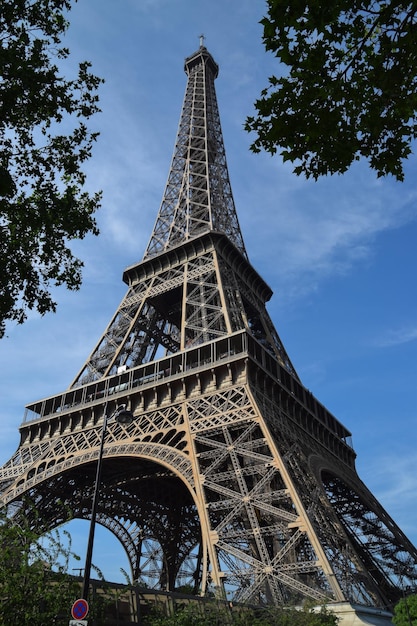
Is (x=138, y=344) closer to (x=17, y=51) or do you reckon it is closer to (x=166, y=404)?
(x=166, y=404)

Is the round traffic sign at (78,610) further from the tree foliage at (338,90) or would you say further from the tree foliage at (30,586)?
the tree foliage at (338,90)

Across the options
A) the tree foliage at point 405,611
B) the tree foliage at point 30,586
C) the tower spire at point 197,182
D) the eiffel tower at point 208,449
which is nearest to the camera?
the tree foliage at point 30,586

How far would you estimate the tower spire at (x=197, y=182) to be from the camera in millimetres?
47906

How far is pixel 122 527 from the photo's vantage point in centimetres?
4097

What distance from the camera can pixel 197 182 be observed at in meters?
52.5

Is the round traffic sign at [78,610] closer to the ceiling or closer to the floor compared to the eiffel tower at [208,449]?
closer to the floor

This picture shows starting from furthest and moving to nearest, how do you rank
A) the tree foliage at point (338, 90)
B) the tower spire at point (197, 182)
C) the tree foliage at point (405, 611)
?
the tower spire at point (197, 182) → the tree foliage at point (405, 611) → the tree foliage at point (338, 90)

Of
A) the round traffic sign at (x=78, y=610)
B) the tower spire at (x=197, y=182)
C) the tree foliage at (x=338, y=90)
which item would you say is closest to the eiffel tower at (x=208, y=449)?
the tower spire at (x=197, y=182)

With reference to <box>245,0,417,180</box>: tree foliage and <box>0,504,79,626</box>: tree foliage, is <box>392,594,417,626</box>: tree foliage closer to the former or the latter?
<box>0,504,79,626</box>: tree foliage

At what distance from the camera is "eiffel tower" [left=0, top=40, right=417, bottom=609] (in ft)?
70.6

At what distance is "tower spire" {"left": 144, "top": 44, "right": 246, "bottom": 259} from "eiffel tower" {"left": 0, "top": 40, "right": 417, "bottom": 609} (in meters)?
0.26

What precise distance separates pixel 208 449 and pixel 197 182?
3197 centimetres

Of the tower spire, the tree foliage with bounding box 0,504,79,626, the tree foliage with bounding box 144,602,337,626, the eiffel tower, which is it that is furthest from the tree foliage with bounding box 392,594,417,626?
the tower spire

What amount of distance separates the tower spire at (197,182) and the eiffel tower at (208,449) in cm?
26
